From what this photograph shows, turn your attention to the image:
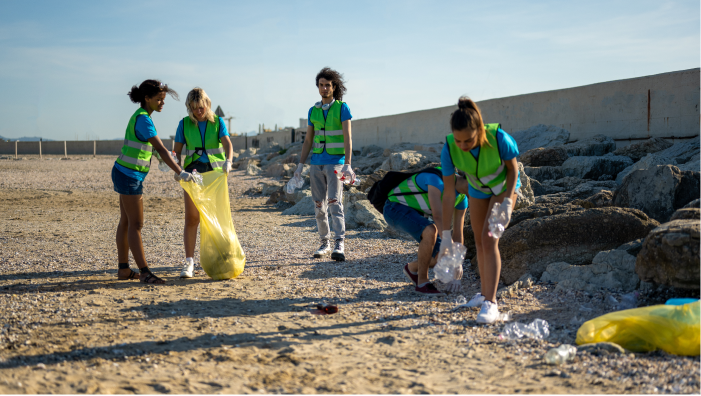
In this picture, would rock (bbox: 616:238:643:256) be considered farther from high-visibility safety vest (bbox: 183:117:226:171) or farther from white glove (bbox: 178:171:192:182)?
white glove (bbox: 178:171:192:182)

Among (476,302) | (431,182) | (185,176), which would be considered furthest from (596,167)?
(185,176)

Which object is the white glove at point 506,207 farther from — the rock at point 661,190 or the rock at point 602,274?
the rock at point 661,190

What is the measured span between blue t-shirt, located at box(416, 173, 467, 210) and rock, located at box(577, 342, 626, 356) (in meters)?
1.43

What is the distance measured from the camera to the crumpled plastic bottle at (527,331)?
10.4ft

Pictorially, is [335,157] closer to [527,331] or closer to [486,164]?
[486,164]

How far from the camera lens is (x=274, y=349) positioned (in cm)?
300

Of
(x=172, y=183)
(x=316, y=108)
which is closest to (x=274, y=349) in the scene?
(x=316, y=108)

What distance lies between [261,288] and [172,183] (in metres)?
13.8

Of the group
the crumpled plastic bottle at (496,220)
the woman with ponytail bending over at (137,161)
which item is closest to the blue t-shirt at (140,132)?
the woman with ponytail bending over at (137,161)

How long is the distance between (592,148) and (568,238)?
24.6ft

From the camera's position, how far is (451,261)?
3.58 meters

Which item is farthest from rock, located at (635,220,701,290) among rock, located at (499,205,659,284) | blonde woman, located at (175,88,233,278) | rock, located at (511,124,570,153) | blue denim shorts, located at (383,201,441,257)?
rock, located at (511,124,570,153)

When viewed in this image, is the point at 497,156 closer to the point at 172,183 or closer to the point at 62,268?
the point at 62,268

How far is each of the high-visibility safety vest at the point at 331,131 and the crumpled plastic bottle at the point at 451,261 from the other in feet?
7.65
